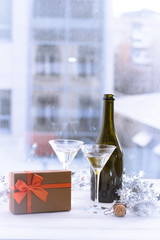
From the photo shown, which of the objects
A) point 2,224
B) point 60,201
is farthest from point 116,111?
point 2,224

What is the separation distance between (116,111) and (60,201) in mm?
590

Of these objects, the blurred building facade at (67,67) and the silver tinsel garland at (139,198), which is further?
the blurred building facade at (67,67)

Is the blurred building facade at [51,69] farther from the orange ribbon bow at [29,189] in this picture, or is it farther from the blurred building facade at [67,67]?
the orange ribbon bow at [29,189]

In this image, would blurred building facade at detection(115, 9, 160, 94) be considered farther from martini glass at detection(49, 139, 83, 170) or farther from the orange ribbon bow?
the orange ribbon bow

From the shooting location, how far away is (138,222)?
2.90ft

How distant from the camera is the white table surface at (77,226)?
78 cm

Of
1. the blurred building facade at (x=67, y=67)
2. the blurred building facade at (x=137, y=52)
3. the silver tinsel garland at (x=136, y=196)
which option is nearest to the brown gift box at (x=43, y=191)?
the silver tinsel garland at (x=136, y=196)

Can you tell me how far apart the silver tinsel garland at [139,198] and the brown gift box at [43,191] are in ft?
0.57

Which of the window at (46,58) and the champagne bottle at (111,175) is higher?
the window at (46,58)

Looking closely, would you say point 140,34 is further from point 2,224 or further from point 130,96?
Answer: point 2,224

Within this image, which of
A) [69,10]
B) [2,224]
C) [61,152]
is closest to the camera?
[2,224]

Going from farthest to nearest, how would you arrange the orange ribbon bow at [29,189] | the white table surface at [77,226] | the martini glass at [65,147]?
the martini glass at [65,147]
the orange ribbon bow at [29,189]
the white table surface at [77,226]

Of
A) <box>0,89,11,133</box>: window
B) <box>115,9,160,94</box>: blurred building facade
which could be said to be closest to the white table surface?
<box>0,89,11,133</box>: window

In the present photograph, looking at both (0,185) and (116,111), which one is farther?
(116,111)
